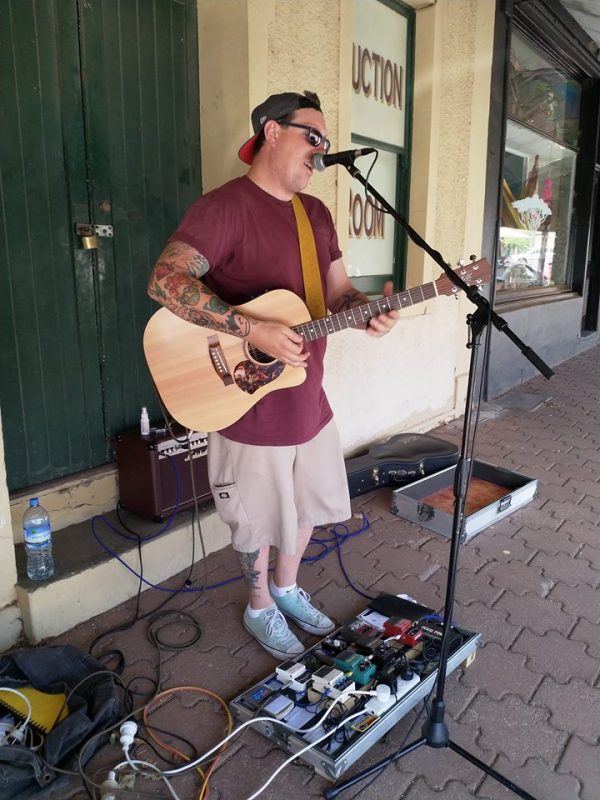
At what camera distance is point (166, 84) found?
3.10 metres

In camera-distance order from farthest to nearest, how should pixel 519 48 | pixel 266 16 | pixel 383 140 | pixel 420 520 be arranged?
pixel 519 48, pixel 383 140, pixel 420 520, pixel 266 16

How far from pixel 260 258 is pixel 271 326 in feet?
0.87

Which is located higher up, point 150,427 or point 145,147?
point 145,147

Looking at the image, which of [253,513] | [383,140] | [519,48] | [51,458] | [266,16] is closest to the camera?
[253,513]

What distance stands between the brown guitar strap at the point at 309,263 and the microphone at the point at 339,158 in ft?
0.74

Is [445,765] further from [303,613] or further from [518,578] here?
[518,578]

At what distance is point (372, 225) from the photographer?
4684 millimetres

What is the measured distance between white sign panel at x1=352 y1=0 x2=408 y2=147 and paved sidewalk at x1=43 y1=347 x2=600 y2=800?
2.56 meters

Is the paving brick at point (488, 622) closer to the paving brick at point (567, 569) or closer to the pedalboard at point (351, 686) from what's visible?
the pedalboard at point (351, 686)

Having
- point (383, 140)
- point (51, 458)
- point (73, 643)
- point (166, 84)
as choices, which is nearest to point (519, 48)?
point (383, 140)

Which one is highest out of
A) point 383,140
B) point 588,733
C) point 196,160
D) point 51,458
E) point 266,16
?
point 266,16

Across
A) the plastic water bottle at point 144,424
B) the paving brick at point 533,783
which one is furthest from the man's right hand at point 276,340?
the paving brick at point 533,783

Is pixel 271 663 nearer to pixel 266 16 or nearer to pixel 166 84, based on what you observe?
pixel 166 84

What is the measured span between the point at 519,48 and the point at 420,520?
17.3 feet
